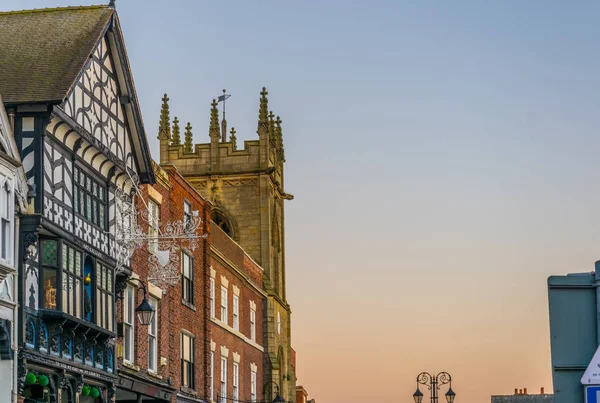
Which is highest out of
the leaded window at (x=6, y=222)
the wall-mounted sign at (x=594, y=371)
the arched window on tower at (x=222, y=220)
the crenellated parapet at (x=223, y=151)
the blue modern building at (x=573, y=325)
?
the crenellated parapet at (x=223, y=151)

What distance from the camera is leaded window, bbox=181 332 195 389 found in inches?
1438

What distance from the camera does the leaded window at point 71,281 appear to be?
2453 centimetres

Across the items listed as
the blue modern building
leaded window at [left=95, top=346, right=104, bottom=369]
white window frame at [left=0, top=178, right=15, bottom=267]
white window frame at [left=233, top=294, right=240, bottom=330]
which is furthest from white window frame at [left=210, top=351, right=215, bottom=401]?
the blue modern building

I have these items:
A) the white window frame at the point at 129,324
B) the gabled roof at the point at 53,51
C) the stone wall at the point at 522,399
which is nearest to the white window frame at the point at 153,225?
the white window frame at the point at 129,324

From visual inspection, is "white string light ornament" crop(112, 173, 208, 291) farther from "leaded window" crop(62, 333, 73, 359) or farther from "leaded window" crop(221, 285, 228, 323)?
"leaded window" crop(221, 285, 228, 323)

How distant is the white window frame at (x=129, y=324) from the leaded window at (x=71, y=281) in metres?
5.00

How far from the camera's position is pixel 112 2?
28016 millimetres

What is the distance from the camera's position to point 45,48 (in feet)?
87.0

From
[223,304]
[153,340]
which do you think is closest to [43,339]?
[153,340]

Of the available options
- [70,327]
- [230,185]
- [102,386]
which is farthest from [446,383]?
[230,185]

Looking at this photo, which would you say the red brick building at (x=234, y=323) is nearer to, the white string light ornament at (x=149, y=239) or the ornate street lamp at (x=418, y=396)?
the white string light ornament at (x=149, y=239)

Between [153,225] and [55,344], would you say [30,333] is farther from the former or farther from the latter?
[153,225]

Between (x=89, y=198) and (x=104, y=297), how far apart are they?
244 cm

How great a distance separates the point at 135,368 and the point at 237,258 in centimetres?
1621
